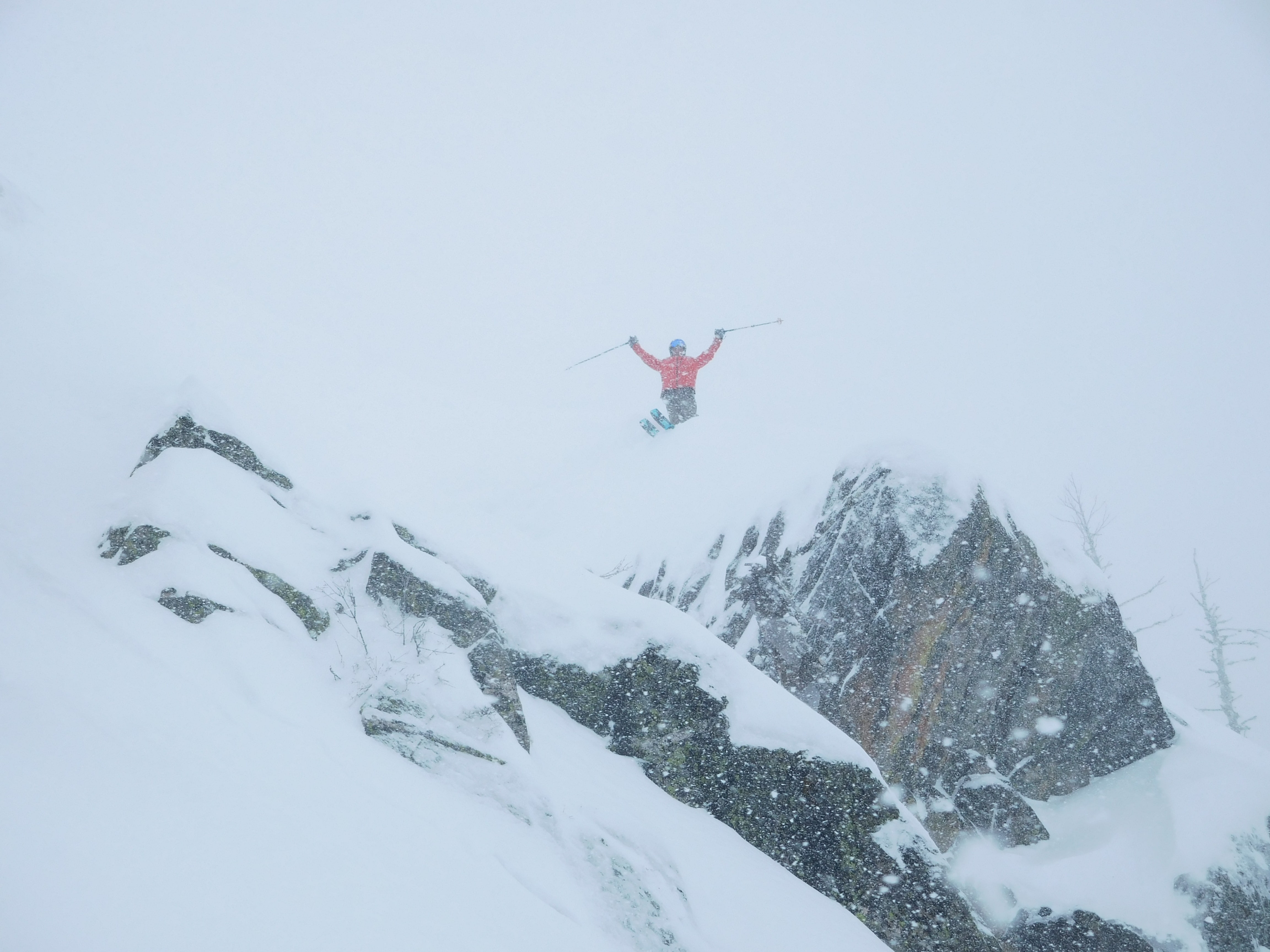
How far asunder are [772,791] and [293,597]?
5.69 m

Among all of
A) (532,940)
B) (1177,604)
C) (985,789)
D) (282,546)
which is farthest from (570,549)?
(1177,604)

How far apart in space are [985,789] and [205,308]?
19.0m

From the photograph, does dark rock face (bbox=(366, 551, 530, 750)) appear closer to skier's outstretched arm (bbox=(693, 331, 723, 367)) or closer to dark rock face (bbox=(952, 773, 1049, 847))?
dark rock face (bbox=(952, 773, 1049, 847))

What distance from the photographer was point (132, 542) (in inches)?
243

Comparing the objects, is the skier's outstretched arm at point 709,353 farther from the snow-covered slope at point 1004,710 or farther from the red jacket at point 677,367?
the snow-covered slope at point 1004,710

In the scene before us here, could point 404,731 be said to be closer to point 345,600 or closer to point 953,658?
point 345,600

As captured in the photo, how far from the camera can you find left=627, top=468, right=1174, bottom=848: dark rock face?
29.4ft

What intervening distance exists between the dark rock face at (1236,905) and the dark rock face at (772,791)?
348cm

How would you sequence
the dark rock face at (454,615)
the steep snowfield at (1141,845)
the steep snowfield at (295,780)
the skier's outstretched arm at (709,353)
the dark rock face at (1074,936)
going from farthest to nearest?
1. the skier's outstretched arm at (709,353)
2. the steep snowfield at (1141,845)
3. the dark rock face at (1074,936)
4. the dark rock face at (454,615)
5. the steep snowfield at (295,780)

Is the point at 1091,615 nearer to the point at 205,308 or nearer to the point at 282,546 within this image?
the point at 282,546

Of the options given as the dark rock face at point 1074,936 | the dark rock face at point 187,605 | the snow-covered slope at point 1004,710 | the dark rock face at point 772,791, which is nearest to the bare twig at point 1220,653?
the snow-covered slope at point 1004,710

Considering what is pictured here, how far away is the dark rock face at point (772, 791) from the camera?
265 inches

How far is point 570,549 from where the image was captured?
14.7 m

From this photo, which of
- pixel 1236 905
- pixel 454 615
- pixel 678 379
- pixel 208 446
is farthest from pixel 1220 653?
pixel 208 446
